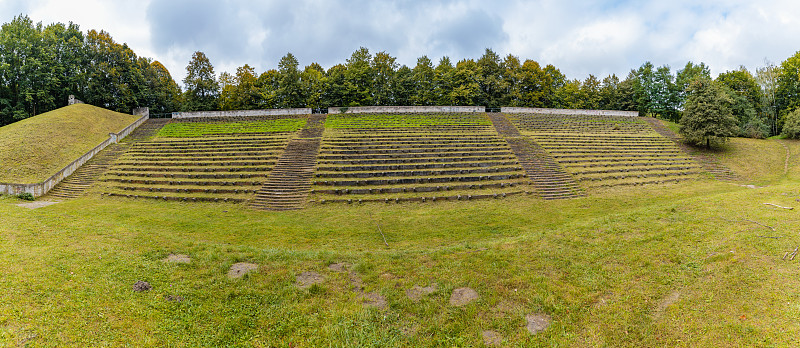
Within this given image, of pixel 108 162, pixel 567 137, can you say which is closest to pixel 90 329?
pixel 108 162

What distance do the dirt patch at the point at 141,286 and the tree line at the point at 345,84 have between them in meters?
39.4

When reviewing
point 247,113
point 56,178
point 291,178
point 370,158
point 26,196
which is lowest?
point 26,196

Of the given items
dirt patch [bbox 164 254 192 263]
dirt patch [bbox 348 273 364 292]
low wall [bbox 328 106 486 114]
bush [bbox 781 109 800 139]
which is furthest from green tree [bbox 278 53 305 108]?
bush [bbox 781 109 800 139]

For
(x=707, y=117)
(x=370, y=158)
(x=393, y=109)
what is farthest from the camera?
(x=393, y=109)

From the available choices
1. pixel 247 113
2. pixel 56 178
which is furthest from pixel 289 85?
pixel 56 178

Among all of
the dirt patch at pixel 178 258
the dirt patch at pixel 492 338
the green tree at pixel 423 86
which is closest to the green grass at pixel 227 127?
the green tree at pixel 423 86

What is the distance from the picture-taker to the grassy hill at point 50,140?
21.7m

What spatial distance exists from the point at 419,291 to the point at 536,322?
2.49 meters

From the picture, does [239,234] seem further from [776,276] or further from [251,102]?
[251,102]

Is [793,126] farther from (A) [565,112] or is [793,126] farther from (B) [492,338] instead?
(B) [492,338]

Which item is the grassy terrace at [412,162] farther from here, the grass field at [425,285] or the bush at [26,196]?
the bush at [26,196]

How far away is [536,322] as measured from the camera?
5797 millimetres

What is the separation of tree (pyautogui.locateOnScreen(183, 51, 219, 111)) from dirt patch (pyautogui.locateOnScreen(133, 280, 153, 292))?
46.1m

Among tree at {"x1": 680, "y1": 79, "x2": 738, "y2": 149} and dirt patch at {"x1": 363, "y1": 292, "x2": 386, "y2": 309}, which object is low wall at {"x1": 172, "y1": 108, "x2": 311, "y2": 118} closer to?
dirt patch at {"x1": 363, "y1": 292, "x2": 386, "y2": 309}
